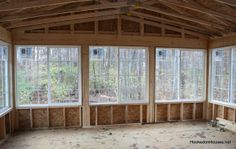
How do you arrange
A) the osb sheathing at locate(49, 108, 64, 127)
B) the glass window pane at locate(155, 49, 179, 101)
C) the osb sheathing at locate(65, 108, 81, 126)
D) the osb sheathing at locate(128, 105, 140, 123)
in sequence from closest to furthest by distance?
the osb sheathing at locate(49, 108, 64, 127) < the osb sheathing at locate(65, 108, 81, 126) < the osb sheathing at locate(128, 105, 140, 123) < the glass window pane at locate(155, 49, 179, 101)

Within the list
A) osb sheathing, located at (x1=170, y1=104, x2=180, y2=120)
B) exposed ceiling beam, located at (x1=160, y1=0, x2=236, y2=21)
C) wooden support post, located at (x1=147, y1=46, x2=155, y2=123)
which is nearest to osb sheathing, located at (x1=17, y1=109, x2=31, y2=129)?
wooden support post, located at (x1=147, y1=46, x2=155, y2=123)

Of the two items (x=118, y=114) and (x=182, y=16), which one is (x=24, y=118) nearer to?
(x=118, y=114)

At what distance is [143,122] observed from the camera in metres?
7.26

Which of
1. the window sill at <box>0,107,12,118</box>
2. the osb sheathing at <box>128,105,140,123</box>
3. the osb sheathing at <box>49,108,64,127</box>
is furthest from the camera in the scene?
the osb sheathing at <box>128,105,140,123</box>

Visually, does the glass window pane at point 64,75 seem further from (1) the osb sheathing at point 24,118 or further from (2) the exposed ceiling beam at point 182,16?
(2) the exposed ceiling beam at point 182,16

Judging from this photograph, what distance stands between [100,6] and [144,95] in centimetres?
331

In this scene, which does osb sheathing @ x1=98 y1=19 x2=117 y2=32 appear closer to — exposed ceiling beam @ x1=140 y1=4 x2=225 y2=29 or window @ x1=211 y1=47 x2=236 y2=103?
exposed ceiling beam @ x1=140 y1=4 x2=225 y2=29

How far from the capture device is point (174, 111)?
24.8ft

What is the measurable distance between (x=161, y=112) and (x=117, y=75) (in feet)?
6.54

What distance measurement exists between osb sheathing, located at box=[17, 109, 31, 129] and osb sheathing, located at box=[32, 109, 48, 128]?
0.54ft

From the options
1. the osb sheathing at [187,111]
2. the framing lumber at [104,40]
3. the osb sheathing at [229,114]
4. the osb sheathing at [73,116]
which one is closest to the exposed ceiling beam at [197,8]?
the framing lumber at [104,40]

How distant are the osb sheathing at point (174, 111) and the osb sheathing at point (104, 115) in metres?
2.16

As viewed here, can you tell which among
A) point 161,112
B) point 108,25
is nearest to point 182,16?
point 108,25

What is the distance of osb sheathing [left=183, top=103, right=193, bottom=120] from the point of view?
7.63 m
